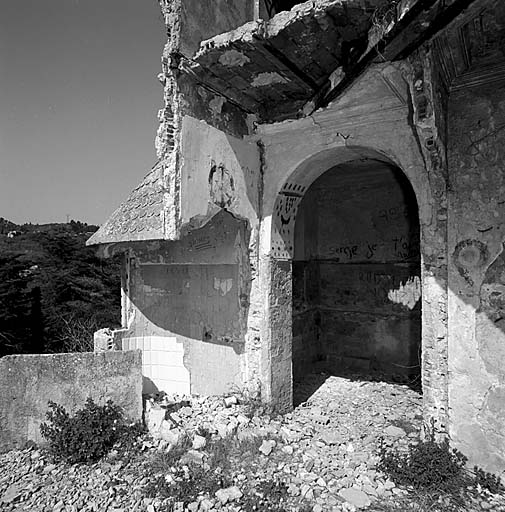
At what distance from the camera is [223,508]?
3684 mm

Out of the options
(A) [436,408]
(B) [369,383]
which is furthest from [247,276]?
(B) [369,383]

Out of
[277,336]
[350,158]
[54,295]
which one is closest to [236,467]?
[277,336]

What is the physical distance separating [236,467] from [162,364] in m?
Result: 2.64

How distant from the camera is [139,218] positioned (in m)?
6.10

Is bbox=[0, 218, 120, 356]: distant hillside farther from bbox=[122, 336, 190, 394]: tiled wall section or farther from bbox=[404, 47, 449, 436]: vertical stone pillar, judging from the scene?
bbox=[404, 47, 449, 436]: vertical stone pillar

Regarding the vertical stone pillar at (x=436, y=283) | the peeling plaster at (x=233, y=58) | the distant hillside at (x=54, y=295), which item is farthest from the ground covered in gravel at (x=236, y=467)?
the distant hillside at (x=54, y=295)

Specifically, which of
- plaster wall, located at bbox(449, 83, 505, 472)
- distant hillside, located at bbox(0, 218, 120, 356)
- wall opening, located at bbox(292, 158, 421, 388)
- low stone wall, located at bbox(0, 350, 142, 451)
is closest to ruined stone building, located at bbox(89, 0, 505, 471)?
plaster wall, located at bbox(449, 83, 505, 472)

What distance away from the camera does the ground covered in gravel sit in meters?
3.79

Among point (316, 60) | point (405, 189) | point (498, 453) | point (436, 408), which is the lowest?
point (498, 453)

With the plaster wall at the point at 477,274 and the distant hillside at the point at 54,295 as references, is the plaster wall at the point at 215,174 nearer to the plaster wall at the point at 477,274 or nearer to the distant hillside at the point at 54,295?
the plaster wall at the point at 477,274

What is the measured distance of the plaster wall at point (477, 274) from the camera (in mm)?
4023

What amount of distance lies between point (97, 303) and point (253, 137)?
1798 cm

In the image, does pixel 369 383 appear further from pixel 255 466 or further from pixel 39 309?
pixel 39 309

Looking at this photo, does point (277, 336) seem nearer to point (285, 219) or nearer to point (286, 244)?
point (286, 244)
